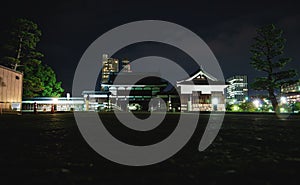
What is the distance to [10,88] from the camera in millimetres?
14984

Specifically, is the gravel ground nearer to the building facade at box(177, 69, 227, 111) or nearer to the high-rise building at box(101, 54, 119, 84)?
the building facade at box(177, 69, 227, 111)

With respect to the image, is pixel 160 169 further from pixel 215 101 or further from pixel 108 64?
pixel 108 64

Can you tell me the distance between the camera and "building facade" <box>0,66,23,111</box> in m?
14.0

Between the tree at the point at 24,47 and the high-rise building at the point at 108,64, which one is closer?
the tree at the point at 24,47

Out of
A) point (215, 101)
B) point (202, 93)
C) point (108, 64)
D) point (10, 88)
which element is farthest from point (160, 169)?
point (108, 64)

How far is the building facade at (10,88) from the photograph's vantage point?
1398cm

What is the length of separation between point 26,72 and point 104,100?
11.1m

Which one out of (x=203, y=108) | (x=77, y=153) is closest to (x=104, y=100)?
(x=203, y=108)

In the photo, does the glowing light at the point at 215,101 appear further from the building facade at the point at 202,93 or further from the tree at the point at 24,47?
the tree at the point at 24,47

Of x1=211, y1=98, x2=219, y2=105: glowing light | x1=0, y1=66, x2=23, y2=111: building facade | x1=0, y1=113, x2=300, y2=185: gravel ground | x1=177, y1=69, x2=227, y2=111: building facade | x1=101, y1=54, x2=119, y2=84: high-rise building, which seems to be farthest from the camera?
x1=101, y1=54, x2=119, y2=84: high-rise building

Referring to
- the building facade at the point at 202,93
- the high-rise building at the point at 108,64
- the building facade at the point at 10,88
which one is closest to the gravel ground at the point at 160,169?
the building facade at the point at 10,88

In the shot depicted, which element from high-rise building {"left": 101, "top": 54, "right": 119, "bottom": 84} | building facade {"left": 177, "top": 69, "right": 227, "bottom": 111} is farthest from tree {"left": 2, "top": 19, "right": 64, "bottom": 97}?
high-rise building {"left": 101, "top": 54, "right": 119, "bottom": 84}

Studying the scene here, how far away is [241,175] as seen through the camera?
4.36 feet

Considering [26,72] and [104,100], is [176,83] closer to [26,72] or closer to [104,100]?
[104,100]
